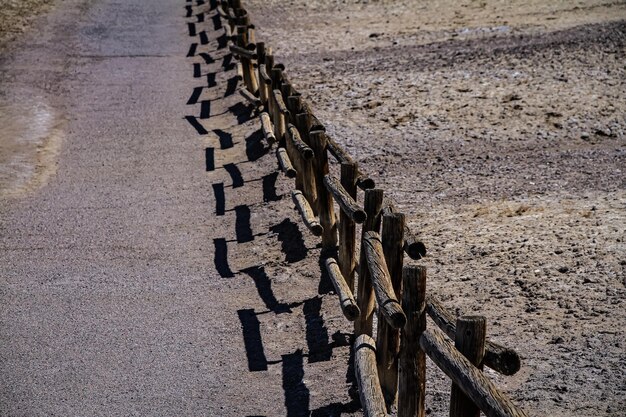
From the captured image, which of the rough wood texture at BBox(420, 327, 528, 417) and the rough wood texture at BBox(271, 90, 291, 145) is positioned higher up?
the rough wood texture at BBox(420, 327, 528, 417)

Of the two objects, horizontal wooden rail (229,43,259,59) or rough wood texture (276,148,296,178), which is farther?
horizontal wooden rail (229,43,259,59)

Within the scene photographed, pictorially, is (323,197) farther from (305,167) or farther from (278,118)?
(278,118)

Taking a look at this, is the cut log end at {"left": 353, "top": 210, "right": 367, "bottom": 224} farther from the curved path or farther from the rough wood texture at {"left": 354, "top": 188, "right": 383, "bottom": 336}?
the curved path

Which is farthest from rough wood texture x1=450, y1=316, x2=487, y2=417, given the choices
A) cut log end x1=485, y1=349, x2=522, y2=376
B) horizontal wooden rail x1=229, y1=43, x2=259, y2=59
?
horizontal wooden rail x1=229, y1=43, x2=259, y2=59

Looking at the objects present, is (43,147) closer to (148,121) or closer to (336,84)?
(148,121)

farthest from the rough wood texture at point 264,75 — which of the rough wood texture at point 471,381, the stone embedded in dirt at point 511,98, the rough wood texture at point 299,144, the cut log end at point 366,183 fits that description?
the rough wood texture at point 471,381

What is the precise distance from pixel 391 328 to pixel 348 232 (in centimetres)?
183

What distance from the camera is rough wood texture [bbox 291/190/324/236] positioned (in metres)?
9.04

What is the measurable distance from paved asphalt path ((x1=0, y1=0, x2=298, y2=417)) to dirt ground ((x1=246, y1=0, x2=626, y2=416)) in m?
2.16

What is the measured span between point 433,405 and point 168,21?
18.7 meters

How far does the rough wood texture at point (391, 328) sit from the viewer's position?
6.29 meters

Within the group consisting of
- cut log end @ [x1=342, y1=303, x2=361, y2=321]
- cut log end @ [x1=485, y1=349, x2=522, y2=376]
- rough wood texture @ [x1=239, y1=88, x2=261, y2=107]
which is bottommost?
cut log end @ [x1=342, y1=303, x2=361, y2=321]

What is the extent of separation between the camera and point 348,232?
798 centimetres

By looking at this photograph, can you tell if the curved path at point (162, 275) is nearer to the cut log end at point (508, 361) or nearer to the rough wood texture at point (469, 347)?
the rough wood texture at point (469, 347)
